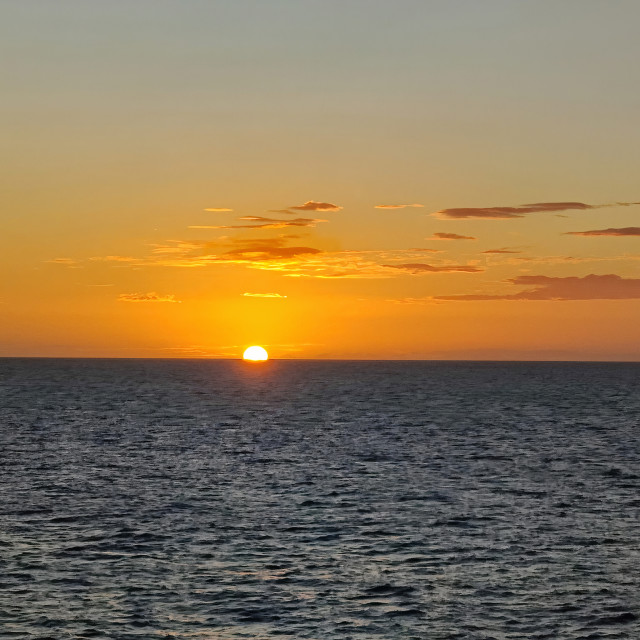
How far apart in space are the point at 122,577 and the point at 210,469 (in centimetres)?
3454

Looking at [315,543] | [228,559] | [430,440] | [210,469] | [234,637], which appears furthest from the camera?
[430,440]

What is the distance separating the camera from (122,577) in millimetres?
40219

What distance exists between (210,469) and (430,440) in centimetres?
3177

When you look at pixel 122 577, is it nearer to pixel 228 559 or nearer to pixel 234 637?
pixel 228 559

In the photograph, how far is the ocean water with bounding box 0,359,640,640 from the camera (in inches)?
1385

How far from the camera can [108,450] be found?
87.2 meters

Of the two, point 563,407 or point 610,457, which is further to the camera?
point 563,407

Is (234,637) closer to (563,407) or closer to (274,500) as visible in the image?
(274,500)

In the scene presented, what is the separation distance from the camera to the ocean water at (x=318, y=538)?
115ft

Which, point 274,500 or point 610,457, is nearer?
point 274,500

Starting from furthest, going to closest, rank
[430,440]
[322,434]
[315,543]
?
[322,434], [430,440], [315,543]

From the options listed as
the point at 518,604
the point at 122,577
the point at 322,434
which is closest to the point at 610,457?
the point at 322,434

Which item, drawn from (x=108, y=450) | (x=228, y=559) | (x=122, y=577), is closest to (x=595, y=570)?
(x=228, y=559)

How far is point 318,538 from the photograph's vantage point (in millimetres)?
47906
